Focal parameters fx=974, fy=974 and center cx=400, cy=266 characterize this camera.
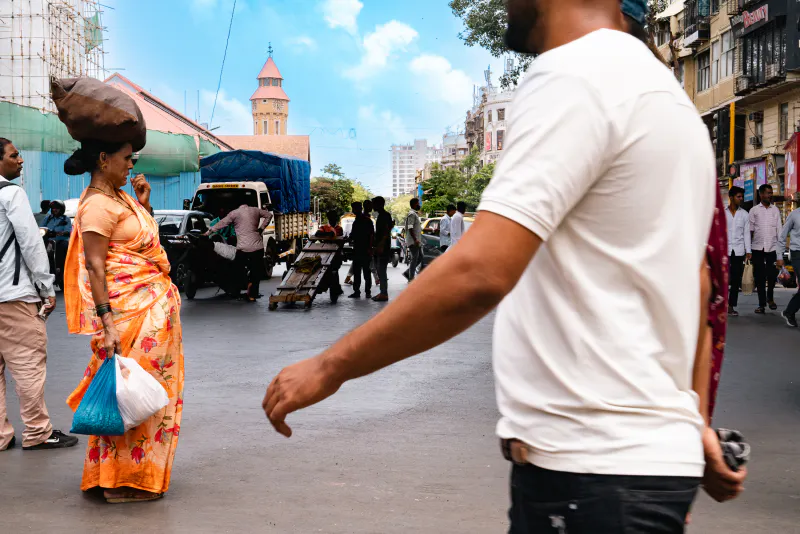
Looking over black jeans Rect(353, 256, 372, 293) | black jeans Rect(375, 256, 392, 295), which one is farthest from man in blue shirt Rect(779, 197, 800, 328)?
black jeans Rect(353, 256, 372, 293)

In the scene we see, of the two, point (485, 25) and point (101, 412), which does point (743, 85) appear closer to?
point (485, 25)

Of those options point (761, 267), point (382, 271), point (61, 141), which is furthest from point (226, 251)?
point (61, 141)

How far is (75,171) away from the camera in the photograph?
5.52m

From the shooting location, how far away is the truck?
24125 mm

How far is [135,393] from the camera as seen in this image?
4.75 m

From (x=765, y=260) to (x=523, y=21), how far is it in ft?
49.1

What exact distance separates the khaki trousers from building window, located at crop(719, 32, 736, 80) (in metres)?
33.5

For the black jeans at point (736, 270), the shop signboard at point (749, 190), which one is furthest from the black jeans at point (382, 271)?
the shop signboard at point (749, 190)

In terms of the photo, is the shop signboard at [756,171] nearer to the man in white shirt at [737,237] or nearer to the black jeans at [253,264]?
the man in white shirt at [737,237]

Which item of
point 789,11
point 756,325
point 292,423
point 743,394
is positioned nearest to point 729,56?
point 789,11

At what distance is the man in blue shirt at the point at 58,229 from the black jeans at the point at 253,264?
3.35 m

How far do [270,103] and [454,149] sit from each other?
104 feet

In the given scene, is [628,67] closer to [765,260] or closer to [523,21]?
[523,21]

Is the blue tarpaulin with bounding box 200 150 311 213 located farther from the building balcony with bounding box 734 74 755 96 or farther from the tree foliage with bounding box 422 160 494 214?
the tree foliage with bounding box 422 160 494 214
